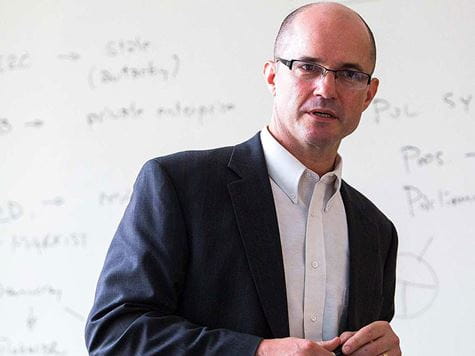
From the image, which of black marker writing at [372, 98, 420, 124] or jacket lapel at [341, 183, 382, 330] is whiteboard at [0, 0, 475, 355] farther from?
jacket lapel at [341, 183, 382, 330]

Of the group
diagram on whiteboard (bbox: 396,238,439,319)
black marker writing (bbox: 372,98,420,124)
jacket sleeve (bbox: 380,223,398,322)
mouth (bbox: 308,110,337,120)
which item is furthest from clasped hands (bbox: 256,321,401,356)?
black marker writing (bbox: 372,98,420,124)

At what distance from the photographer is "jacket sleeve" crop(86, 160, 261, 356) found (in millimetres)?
1118

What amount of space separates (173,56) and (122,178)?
1.28 feet

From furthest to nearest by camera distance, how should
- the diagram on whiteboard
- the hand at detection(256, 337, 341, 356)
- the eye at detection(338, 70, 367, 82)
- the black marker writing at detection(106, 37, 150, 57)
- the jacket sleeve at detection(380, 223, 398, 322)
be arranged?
the black marker writing at detection(106, 37, 150, 57), the diagram on whiteboard, the jacket sleeve at detection(380, 223, 398, 322), the eye at detection(338, 70, 367, 82), the hand at detection(256, 337, 341, 356)

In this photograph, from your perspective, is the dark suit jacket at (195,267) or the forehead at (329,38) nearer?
the dark suit jacket at (195,267)

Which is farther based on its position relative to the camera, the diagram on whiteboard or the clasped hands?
the diagram on whiteboard

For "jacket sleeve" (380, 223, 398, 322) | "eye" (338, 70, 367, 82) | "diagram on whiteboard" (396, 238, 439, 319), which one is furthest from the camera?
"diagram on whiteboard" (396, 238, 439, 319)

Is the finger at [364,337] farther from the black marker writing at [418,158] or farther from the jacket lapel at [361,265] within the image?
the black marker writing at [418,158]

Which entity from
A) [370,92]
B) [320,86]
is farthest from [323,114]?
[370,92]

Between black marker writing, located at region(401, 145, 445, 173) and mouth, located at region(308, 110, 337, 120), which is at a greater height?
mouth, located at region(308, 110, 337, 120)

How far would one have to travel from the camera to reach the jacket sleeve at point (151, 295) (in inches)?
44.0

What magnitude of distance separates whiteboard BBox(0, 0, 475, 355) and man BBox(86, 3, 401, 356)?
662 mm

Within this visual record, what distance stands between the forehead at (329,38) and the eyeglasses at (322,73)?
0.01 m

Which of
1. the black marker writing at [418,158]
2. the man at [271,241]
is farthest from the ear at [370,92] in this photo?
Result: the black marker writing at [418,158]
